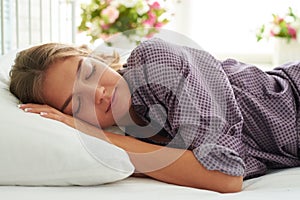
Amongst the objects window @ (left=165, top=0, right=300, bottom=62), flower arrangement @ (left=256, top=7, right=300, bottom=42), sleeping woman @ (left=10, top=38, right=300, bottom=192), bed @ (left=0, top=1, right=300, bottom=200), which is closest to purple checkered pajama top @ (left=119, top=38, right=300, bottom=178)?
sleeping woman @ (left=10, top=38, right=300, bottom=192)

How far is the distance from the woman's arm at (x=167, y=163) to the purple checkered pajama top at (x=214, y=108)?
19mm

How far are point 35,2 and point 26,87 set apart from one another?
1228mm

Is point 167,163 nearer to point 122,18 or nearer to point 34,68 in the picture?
point 34,68

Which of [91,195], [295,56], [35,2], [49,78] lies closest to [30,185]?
[91,195]

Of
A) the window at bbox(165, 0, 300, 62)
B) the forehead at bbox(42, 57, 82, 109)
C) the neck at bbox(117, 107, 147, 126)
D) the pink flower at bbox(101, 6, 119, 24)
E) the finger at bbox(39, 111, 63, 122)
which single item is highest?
the forehead at bbox(42, 57, 82, 109)

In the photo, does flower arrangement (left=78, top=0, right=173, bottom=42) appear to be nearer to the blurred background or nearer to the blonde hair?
the blurred background

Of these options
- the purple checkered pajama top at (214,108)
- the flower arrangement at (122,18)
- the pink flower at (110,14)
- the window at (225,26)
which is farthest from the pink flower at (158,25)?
the purple checkered pajama top at (214,108)

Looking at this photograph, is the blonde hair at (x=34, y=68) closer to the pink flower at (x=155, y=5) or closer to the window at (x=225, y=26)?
the pink flower at (x=155, y=5)

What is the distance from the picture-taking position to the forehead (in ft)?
3.72

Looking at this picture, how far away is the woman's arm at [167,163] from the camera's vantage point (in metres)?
1.06

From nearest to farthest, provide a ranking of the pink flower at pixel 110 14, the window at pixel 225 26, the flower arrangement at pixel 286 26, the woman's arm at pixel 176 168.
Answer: the woman's arm at pixel 176 168, the pink flower at pixel 110 14, the flower arrangement at pixel 286 26, the window at pixel 225 26

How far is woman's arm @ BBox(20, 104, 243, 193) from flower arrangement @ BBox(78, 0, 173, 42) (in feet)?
5.29

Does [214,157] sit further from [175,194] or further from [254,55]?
[254,55]

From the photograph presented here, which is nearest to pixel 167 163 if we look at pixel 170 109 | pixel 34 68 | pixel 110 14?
pixel 170 109
